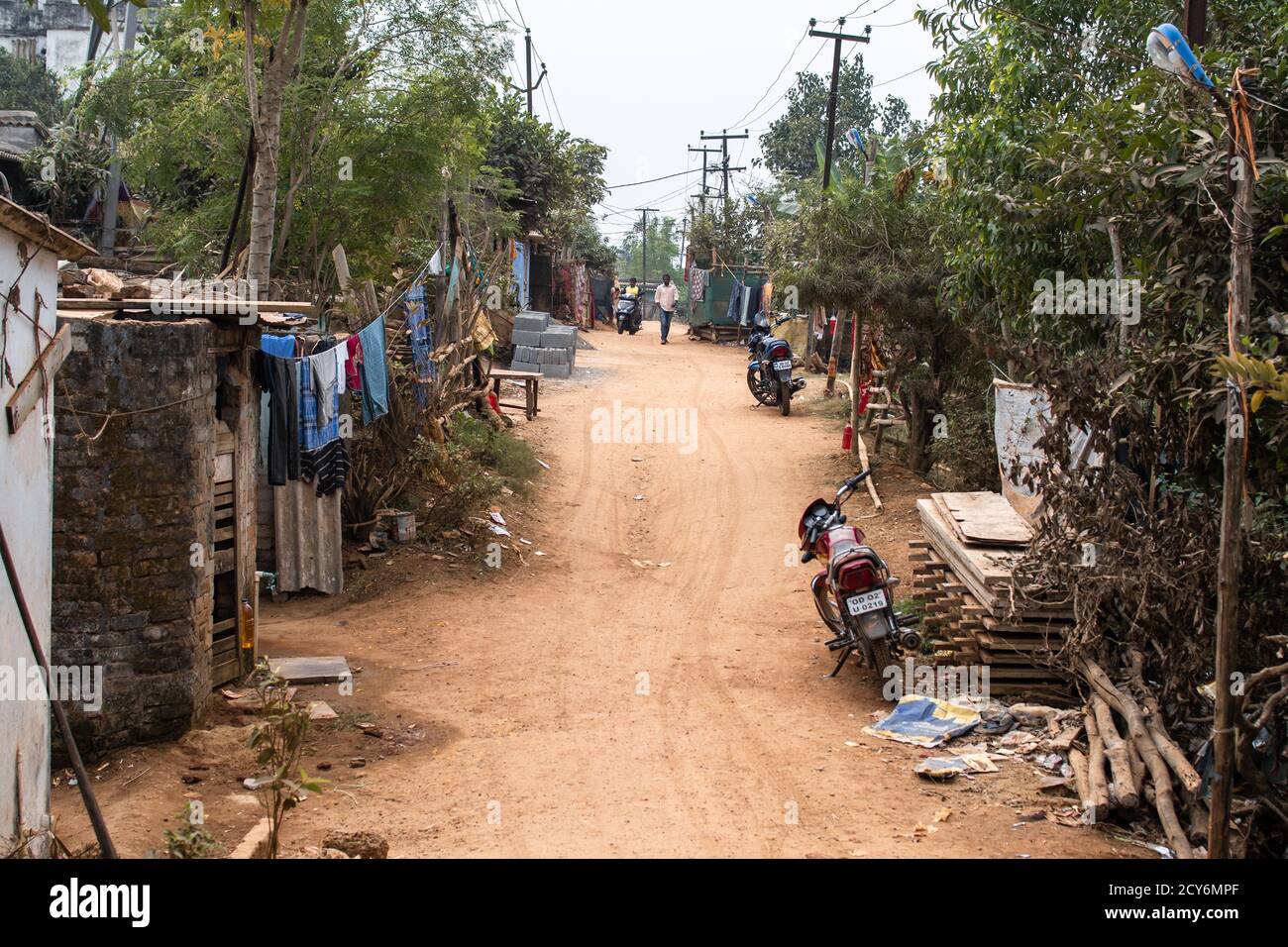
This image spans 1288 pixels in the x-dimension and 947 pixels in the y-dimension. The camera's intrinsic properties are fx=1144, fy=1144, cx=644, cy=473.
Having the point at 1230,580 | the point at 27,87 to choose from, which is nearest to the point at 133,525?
the point at 1230,580

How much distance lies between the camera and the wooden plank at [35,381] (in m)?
5.00

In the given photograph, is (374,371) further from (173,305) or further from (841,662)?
(841,662)

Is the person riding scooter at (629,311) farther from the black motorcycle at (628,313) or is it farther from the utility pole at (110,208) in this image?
the utility pole at (110,208)

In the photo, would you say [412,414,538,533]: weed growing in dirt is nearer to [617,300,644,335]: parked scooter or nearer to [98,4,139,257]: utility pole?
[98,4,139,257]: utility pole

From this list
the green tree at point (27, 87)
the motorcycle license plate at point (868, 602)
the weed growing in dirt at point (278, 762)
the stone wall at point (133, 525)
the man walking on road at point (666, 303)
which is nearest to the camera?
the weed growing in dirt at point (278, 762)

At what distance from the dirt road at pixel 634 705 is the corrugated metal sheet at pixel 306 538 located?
25 cm

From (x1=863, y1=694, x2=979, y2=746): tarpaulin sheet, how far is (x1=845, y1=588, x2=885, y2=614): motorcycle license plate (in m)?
0.67

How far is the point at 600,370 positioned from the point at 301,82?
12371 millimetres

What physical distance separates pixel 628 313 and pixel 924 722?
28.9 metres

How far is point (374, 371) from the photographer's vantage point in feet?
35.8

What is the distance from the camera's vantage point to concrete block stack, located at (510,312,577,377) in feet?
74.5

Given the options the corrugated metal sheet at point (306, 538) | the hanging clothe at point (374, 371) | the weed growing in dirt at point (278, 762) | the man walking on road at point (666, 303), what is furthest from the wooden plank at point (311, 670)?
the man walking on road at point (666, 303)
